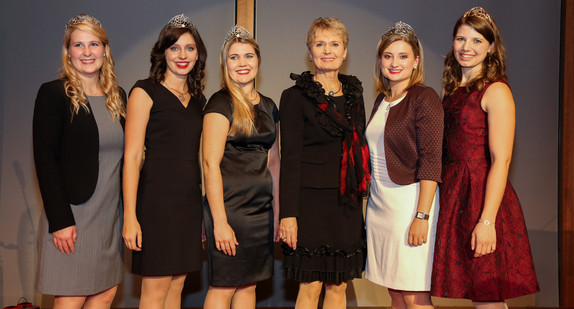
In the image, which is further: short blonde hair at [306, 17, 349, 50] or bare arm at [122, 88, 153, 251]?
short blonde hair at [306, 17, 349, 50]

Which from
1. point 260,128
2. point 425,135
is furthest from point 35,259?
point 425,135

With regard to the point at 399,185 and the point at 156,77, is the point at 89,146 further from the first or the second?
the point at 399,185

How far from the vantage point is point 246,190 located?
2459 mm

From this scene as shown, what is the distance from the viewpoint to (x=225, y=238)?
2.37 meters

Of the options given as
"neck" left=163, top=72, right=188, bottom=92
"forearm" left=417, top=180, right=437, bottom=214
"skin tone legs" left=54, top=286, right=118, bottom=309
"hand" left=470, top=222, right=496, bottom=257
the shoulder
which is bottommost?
"skin tone legs" left=54, top=286, right=118, bottom=309

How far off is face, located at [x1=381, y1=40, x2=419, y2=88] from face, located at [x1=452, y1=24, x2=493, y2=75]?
23cm

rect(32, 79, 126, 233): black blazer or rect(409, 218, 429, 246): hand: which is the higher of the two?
rect(32, 79, 126, 233): black blazer

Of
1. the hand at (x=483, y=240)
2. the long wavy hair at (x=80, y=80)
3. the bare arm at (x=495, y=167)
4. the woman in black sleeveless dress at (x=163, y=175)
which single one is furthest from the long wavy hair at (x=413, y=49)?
the long wavy hair at (x=80, y=80)

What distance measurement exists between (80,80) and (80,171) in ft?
1.59

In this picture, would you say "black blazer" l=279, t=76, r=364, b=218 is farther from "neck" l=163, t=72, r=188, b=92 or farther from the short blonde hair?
"neck" l=163, t=72, r=188, b=92

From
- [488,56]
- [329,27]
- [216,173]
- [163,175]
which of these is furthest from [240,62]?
[488,56]

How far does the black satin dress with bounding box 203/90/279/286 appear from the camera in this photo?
2.42m

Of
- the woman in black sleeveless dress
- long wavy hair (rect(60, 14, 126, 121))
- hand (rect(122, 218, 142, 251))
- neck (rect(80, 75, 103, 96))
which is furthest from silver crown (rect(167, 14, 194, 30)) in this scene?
hand (rect(122, 218, 142, 251))

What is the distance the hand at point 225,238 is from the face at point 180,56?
2.84 feet
